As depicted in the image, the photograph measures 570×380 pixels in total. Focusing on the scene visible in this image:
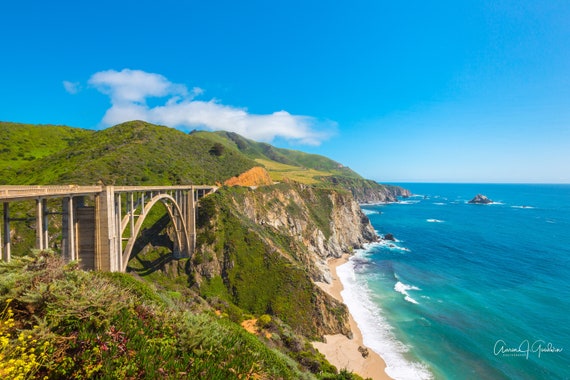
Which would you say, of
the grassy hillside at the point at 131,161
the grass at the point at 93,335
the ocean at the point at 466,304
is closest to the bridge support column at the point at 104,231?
the grass at the point at 93,335

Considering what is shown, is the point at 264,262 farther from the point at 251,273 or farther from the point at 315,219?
the point at 315,219

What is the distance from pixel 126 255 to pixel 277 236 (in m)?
31.8

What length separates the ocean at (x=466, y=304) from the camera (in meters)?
28.2

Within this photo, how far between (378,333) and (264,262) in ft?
60.4

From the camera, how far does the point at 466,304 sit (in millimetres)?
40438

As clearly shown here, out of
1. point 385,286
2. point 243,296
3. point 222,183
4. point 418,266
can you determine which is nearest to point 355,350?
point 243,296

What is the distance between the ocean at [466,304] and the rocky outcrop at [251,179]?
30.0 meters

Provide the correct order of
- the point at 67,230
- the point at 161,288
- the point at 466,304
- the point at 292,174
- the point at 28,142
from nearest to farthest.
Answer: the point at 67,230 → the point at 161,288 → the point at 466,304 → the point at 28,142 → the point at 292,174

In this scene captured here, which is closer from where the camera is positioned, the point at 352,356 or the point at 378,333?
the point at 352,356

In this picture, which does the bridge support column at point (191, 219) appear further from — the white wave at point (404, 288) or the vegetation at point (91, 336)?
the white wave at point (404, 288)

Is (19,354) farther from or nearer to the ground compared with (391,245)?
farther from the ground

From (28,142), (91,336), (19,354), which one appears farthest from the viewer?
(28,142)

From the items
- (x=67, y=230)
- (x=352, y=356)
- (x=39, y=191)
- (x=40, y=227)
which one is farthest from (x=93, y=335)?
(x=352, y=356)

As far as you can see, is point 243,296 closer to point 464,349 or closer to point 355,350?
point 355,350
